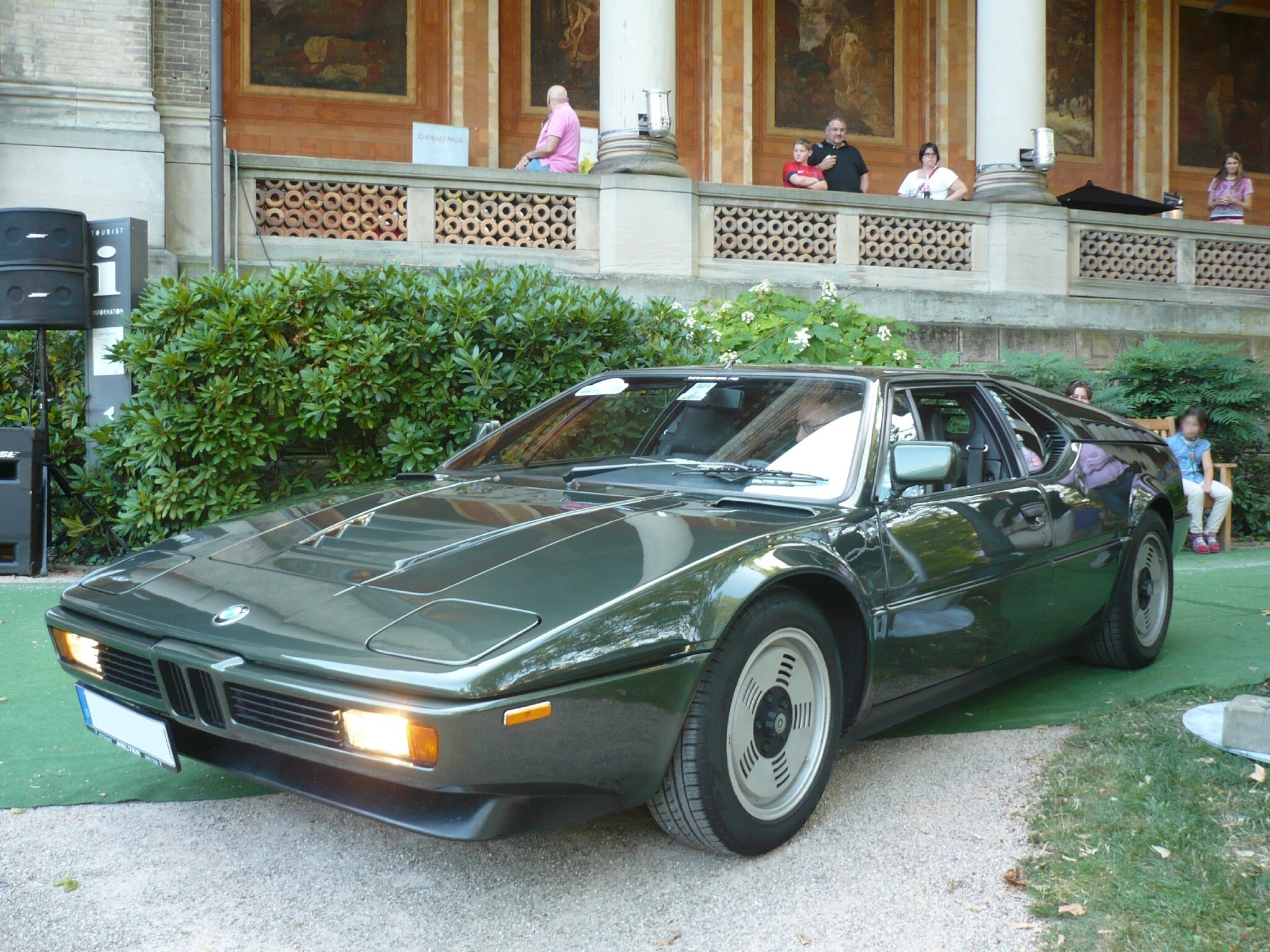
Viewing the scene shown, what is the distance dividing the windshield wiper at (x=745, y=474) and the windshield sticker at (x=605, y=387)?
799 millimetres

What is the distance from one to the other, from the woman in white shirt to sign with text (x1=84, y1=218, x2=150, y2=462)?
9945mm

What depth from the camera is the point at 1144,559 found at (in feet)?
17.6

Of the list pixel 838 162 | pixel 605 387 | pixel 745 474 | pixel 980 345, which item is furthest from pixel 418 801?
pixel 838 162

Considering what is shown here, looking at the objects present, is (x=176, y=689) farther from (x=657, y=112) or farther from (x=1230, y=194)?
(x=1230, y=194)

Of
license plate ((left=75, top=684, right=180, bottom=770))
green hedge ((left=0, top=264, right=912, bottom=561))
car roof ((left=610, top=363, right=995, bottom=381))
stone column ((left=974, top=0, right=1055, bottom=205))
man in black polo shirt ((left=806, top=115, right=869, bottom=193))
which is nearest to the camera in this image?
license plate ((left=75, top=684, right=180, bottom=770))

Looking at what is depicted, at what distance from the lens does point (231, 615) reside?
2.94m

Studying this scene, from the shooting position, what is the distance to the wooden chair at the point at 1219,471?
10305 millimetres

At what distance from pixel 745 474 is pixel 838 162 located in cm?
1157

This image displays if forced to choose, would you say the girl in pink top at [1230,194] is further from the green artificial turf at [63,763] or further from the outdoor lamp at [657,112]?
the green artificial turf at [63,763]

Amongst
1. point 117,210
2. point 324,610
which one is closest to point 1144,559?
point 324,610

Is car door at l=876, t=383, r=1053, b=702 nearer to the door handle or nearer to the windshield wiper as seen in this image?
the door handle

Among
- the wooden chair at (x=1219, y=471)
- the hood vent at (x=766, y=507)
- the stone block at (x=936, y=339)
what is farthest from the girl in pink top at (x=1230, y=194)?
the hood vent at (x=766, y=507)

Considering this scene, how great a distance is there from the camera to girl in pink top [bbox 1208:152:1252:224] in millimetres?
17219

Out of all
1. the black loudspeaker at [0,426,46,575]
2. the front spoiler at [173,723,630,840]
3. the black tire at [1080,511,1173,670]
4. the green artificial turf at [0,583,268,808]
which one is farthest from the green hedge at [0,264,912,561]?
the front spoiler at [173,723,630,840]
